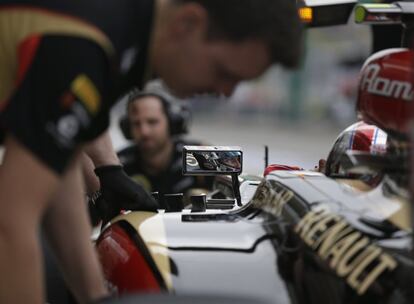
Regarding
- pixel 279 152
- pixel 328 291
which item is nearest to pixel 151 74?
pixel 328 291

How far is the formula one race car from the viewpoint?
5.87 ft

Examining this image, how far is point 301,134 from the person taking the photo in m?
22.3

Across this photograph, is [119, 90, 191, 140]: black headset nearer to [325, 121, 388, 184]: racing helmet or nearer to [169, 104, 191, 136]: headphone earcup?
[169, 104, 191, 136]: headphone earcup

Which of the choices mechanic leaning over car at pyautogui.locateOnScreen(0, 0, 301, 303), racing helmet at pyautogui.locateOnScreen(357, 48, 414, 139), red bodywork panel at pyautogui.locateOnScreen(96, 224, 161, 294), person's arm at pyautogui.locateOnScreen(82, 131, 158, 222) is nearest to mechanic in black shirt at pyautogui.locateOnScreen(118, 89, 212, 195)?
person's arm at pyautogui.locateOnScreen(82, 131, 158, 222)

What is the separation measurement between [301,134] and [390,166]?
20.4 m

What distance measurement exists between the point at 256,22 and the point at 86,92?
0.32m

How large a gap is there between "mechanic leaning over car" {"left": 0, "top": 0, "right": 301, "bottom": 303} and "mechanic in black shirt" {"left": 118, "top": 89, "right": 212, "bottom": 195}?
3.85 m

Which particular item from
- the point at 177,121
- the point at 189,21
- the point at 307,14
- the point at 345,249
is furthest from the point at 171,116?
the point at 189,21

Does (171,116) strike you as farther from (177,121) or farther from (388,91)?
(388,91)

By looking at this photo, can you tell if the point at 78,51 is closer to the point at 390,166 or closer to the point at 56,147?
the point at 56,147

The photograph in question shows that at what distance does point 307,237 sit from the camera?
6.38 feet

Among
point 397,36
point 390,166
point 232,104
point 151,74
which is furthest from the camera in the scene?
point 232,104

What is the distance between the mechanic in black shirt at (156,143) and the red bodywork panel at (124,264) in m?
3.25

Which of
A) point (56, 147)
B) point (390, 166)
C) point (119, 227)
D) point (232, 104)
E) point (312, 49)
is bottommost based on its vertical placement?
point (232, 104)
